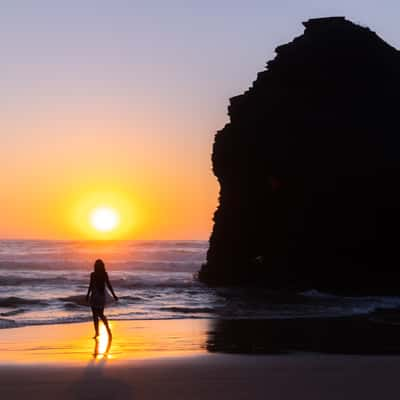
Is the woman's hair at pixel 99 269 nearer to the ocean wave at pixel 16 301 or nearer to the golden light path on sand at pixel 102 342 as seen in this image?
the golden light path on sand at pixel 102 342

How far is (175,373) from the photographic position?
13648 millimetres

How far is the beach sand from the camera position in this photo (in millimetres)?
12117

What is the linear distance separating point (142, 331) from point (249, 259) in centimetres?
2490

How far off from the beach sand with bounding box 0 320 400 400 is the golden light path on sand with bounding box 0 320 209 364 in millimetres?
20

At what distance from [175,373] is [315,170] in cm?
2890

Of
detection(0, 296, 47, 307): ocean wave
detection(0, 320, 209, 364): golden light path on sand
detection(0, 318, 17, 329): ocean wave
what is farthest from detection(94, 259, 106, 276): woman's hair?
detection(0, 296, 47, 307): ocean wave

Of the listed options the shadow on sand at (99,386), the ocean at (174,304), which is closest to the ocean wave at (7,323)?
the ocean at (174,304)

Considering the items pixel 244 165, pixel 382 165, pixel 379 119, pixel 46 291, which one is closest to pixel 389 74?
pixel 379 119

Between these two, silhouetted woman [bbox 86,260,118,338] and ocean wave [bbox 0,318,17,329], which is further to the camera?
ocean wave [bbox 0,318,17,329]

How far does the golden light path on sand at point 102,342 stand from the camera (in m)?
15.9

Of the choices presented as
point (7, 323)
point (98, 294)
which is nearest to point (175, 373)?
point (98, 294)

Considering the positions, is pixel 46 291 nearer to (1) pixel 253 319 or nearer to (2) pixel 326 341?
(1) pixel 253 319

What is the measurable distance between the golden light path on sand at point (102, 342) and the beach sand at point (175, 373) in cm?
2

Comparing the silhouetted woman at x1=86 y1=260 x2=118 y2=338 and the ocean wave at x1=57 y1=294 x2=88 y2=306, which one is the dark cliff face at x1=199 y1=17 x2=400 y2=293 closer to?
the ocean wave at x1=57 y1=294 x2=88 y2=306
